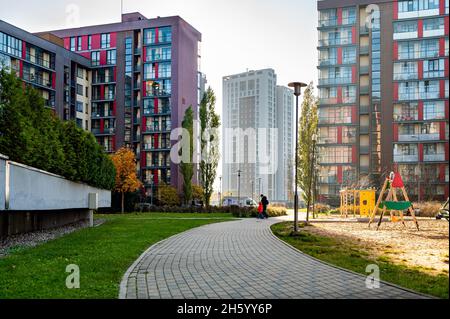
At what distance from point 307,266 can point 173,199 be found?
50.9 meters

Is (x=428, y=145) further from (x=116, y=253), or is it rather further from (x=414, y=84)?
(x=116, y=253)

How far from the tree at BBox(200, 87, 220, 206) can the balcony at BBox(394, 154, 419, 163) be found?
23.3 metres

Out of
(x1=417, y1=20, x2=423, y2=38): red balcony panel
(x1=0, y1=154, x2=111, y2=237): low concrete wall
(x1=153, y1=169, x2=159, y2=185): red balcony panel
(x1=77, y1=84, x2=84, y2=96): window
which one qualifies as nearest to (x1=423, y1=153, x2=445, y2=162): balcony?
(x1=417, y1=20, x2=423, y2=38): red balcony panel

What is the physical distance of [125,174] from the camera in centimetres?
5025

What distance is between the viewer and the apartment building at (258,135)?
91438 millimetres

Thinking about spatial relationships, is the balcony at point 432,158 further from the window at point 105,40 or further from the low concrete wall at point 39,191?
the window at point 105,40

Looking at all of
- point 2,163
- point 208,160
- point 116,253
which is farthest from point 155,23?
point 116,253

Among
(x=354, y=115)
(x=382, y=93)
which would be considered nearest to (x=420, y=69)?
(x=382, y=93)

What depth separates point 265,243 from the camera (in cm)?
1362

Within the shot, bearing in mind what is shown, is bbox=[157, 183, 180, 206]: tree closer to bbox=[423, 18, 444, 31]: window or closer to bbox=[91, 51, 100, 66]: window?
bbox=[91, 51, 100, 66]: window

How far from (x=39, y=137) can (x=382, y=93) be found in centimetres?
5119

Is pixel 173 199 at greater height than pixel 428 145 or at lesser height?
lesser

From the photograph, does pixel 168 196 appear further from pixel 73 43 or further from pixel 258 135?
pixel 258 135

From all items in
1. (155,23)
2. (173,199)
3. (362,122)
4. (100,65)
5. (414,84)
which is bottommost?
(173,199)
